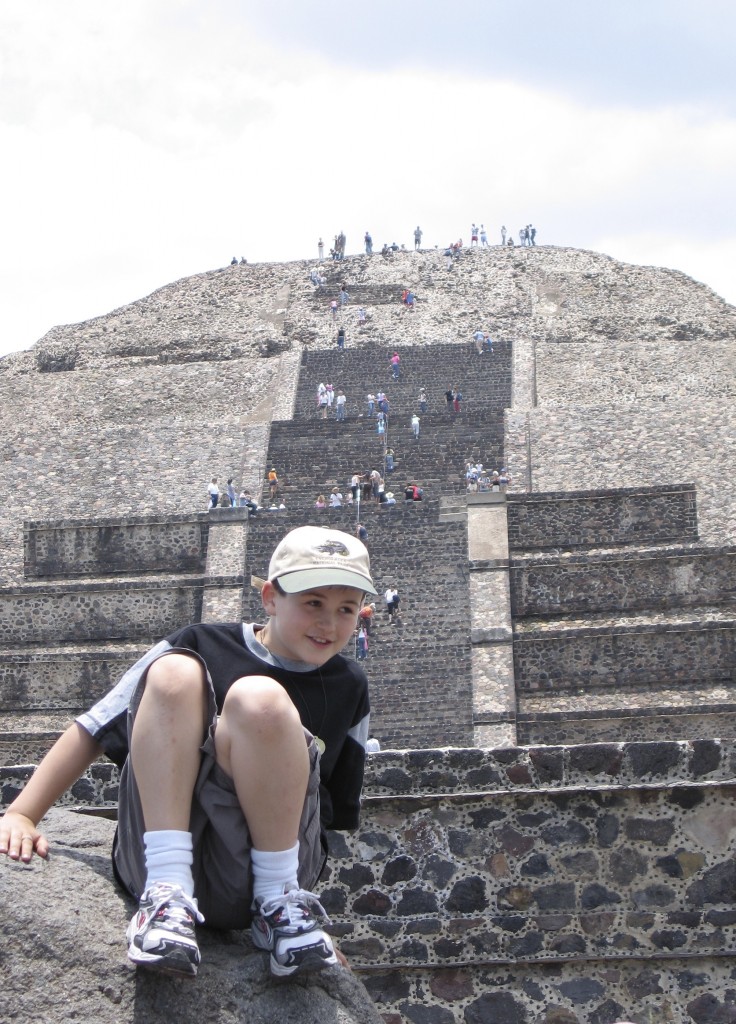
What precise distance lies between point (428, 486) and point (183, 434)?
5.89 metres

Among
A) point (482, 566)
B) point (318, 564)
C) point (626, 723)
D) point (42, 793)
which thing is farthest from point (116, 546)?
point (318, 564)

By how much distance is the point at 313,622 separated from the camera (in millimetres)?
3551

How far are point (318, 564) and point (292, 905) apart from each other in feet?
2.47

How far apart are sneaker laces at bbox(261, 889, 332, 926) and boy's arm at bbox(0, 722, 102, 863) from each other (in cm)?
53

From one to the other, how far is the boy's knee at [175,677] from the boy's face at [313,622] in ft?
1.05

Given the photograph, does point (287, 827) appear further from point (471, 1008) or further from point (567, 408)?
point (567, 408)

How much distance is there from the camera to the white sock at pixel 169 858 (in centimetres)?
315

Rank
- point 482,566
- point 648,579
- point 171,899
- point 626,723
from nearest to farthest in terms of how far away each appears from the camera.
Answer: point 171,899 → point 626,723 → point 648,579 → point 482,566

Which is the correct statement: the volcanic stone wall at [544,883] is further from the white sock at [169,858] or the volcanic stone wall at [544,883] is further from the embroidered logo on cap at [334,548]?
the white sock at [169,858]

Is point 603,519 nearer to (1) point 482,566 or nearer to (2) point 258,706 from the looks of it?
(1) point 482,566

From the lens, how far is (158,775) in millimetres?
3203

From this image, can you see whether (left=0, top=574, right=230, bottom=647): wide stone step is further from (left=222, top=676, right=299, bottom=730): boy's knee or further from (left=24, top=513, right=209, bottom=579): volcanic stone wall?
(left=222, top=676, right=299, bottom=730): boy's knee

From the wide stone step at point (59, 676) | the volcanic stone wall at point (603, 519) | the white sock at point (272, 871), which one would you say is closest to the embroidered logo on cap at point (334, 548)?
the white sock at point (272, 871)

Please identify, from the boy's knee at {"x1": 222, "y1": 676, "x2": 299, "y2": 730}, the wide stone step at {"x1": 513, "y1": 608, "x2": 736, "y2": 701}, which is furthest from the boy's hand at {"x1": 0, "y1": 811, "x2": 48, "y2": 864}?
the wide stone step at {"x1": 513, "y1": 608, "x2": 736, "y2": 701}
